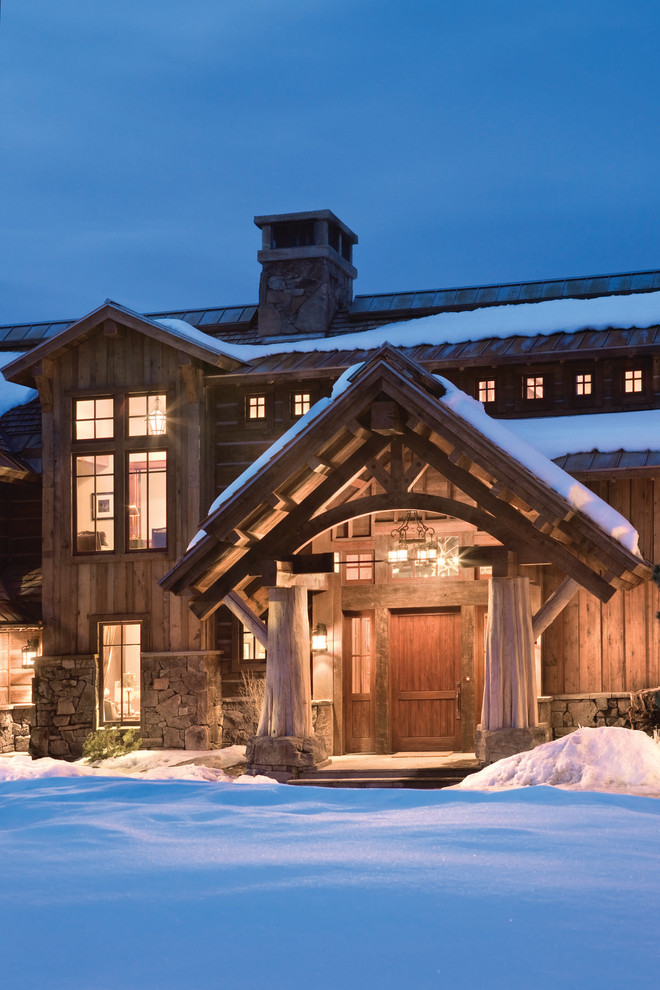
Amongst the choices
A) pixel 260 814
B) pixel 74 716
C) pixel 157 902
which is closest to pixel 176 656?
pixel 74 716

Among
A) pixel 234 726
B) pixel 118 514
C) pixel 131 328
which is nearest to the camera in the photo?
pixel 234 726

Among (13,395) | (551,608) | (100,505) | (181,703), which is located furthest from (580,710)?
(13,395)

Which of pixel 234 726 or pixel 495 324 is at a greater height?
pixel 495 324

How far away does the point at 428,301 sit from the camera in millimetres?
25422

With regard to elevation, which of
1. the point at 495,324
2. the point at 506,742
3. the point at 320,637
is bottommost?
the point at 506,742

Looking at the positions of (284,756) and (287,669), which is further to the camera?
(287,669)

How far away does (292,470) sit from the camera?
47.8ft

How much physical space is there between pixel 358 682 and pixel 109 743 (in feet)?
15.0

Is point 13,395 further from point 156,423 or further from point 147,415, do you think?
point 156,423

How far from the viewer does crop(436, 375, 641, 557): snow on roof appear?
13.5 meters

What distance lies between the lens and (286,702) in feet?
50.0

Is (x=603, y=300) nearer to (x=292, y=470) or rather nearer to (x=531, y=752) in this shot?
(x=292, y=470)

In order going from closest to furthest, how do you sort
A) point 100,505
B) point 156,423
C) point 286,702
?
1. point 286,702
2. point 156,423
3. point 100,505

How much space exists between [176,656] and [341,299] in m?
8.40
